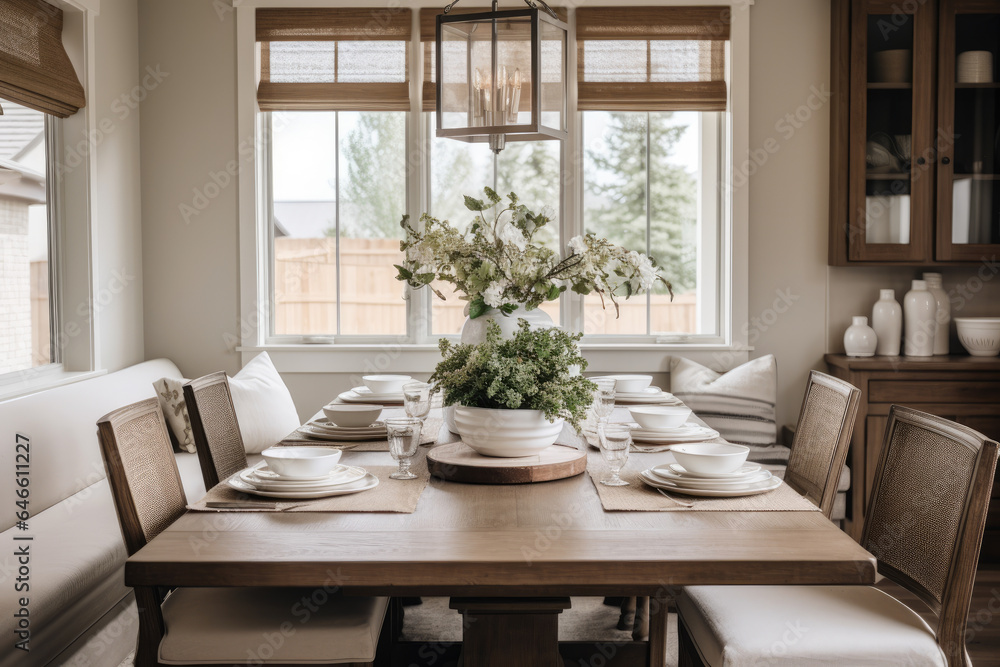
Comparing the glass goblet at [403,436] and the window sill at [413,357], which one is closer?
the glass goblet at [403,436]

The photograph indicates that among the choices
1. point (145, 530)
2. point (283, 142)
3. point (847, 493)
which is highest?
point (283, 142)

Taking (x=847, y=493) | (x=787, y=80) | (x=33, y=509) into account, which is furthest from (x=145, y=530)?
(x=787, y=80)

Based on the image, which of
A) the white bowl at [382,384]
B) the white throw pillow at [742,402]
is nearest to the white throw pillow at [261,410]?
the white bowl at [382,384]

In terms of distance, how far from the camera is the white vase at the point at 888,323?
3662 mm

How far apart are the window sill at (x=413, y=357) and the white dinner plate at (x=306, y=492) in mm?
2091

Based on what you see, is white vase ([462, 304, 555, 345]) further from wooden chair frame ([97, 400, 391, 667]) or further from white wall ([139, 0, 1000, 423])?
white wall ([139, 0, 1000, 423])

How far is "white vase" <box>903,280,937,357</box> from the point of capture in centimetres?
362

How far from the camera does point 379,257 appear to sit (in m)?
3.93

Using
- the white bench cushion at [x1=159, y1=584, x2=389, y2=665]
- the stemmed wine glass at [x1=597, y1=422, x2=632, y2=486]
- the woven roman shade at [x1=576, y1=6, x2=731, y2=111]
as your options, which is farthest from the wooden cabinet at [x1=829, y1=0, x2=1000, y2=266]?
the white bench cushion at [x1=159, y1=584, x2=389, y2=665]

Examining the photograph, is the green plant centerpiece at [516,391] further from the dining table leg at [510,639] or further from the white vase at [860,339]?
the white vase at [860,339]

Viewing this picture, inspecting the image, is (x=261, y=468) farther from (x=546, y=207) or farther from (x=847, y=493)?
(x=847, y=493)

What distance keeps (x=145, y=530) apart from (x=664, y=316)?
9.33 ft

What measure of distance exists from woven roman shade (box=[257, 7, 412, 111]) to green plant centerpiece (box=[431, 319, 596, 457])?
2236 millimetres

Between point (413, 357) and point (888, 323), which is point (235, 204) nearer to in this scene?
point (413, 357)
